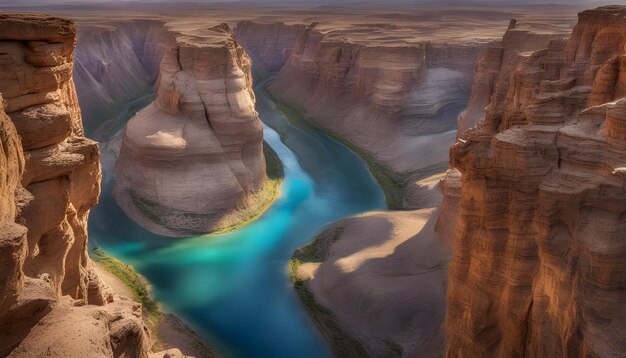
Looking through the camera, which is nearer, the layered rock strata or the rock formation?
the layered rock strata

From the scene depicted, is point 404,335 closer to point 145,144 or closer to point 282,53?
point 145,144

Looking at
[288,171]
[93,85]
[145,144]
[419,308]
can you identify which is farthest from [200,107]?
[93,85]

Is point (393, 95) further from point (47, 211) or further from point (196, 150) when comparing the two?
point (47, 211)

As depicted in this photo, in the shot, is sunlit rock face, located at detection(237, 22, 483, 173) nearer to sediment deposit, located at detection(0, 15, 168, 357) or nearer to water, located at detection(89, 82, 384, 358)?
water, located at detection(89, 82, 384, 358)

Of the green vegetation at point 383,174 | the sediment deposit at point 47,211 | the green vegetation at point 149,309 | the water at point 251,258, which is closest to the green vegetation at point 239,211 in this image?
the water at point 251,258

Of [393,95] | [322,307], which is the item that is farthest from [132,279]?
[393,95]

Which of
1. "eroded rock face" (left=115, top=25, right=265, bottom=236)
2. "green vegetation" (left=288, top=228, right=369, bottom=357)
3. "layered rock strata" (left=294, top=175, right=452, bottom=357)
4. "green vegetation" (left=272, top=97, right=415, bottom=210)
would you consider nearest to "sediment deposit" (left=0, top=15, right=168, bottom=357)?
"green vegetation" (left=288, top=228, right=369, bottom=357)

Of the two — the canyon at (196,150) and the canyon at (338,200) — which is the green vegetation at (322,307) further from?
the canyon at (196,150)
